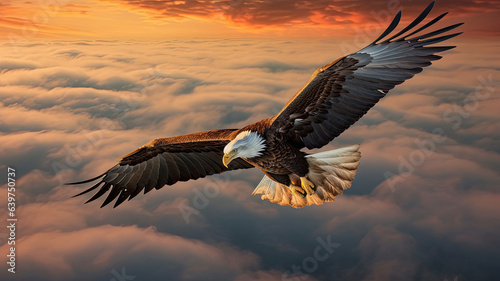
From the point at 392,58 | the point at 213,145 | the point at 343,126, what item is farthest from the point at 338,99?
the point at 213,145

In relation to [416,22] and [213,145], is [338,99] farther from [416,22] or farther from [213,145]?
[213,145]

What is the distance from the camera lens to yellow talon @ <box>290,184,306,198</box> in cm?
603

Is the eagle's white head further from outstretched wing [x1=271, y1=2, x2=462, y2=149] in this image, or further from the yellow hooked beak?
outstretched wing [x1=271, y1=2, x2=462, y2=149]

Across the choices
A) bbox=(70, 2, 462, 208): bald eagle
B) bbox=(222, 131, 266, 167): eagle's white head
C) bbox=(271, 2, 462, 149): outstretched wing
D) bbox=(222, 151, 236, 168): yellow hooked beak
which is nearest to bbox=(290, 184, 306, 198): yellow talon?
bbox=(70, 2, 462, 208): bald eagle

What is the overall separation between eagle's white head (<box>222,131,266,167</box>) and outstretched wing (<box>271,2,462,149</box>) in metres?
0.30

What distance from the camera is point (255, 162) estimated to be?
560 cm

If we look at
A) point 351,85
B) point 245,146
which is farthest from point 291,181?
point 351,85

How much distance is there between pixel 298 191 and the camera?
6059 mm

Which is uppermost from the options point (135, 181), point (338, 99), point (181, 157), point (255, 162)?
point (338, 99)

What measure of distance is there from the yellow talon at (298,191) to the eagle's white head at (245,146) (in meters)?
1.05

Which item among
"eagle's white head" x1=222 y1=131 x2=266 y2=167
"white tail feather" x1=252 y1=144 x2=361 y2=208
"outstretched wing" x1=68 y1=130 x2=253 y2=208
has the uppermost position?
"eagle's white head" x1=222 y1=131 x2=266 y2=167

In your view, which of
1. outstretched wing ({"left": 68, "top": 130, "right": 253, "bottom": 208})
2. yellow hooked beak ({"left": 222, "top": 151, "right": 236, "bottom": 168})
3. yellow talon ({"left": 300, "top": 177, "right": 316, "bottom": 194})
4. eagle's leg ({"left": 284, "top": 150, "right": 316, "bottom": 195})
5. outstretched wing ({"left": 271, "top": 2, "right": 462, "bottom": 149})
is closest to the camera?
outstretched wing ({"left": 271, "top": 2, "right": 462, "bottom": 149})

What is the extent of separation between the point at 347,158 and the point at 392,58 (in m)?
1.46

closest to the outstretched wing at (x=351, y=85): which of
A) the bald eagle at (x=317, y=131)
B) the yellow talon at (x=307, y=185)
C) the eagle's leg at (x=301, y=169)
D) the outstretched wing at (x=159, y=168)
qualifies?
the bald eagle at (x=317, y=131)
